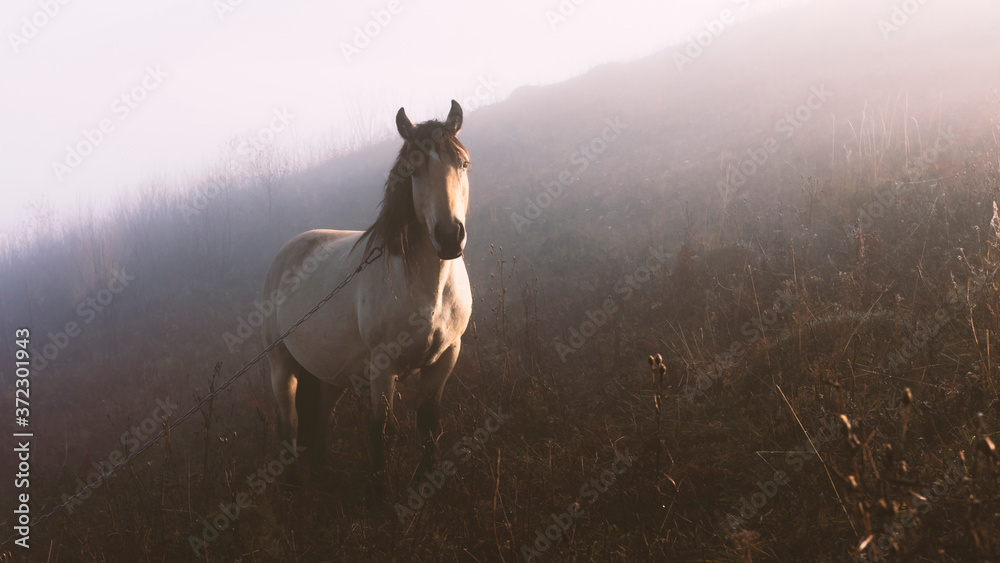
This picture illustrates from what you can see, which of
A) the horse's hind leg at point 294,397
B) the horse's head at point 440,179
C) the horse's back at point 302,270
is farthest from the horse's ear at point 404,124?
the horse's hind leg at point 294,397

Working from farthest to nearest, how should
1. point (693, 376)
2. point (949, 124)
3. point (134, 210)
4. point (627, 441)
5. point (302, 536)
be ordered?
point (134, 210), point (949, 124), point (693, 376), point (627, 441), point (302, 536)

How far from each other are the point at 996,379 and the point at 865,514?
231cm

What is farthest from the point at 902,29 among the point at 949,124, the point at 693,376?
the point at 693,376

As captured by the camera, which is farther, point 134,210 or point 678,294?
point 134,210

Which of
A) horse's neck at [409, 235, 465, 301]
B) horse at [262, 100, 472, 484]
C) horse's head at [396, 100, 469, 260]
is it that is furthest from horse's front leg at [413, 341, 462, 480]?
horse's head at [396, 100, 469, 260]

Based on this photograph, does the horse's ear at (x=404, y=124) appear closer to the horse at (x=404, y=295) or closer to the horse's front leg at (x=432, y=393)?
the horse at (x=404, y=295)

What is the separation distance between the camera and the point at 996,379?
2.90 m

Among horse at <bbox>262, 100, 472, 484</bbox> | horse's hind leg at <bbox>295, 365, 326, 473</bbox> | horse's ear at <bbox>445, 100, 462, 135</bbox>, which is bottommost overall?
horse's hind leg at <bbox>295, 365, 326, 473</bbox>

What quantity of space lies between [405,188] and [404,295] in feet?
2.38

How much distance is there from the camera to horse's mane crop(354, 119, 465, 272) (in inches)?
137

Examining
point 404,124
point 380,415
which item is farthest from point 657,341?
point 404,124

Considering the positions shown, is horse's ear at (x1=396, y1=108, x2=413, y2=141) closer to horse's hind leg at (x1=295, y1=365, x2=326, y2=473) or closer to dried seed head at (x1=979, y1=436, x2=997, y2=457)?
horse's hind leg at (x1=295, y1=365, x2=326, y2=473)

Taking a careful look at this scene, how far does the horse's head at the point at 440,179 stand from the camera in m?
3.24

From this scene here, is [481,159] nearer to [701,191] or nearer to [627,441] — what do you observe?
[701,191]
